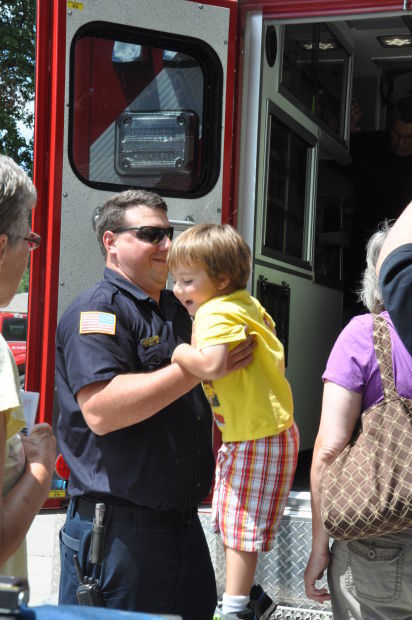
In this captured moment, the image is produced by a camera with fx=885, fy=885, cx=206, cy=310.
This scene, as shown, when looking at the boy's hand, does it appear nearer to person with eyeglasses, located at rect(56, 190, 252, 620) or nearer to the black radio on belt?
person with eyeglasses, located at rect(56, 190, 252, 620)

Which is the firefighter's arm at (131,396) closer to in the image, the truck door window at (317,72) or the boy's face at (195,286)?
the boy's face at (195,286)

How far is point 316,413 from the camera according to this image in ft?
16.8

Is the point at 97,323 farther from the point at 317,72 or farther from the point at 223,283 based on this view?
the point at 317,72

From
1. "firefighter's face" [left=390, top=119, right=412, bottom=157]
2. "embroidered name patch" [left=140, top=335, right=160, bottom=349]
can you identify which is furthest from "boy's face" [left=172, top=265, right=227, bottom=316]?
"firefighter's face" [left=390, top=119, right=412, bottom=157]

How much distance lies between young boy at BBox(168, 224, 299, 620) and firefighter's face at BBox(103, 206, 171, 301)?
50 mm

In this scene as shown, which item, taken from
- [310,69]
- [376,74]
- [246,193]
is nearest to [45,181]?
[246,193]

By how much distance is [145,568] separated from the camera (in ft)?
8.09

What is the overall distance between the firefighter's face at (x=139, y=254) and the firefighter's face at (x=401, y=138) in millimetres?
3476

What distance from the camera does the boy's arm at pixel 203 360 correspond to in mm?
2451

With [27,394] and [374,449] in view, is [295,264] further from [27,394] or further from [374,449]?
[27,394]

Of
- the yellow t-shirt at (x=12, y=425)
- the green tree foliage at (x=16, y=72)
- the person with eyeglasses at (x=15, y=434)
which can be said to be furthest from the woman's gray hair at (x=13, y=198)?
the green tree foliage at (x=16, y=72)

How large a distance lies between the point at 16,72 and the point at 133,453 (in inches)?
483

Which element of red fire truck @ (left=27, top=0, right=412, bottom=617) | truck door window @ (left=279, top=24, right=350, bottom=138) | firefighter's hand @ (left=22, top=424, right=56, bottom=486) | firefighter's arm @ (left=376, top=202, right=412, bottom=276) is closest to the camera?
firefighter's arm @ (left=376, top=202, right=412, bottom=276)

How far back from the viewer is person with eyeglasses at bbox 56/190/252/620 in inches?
96.7
